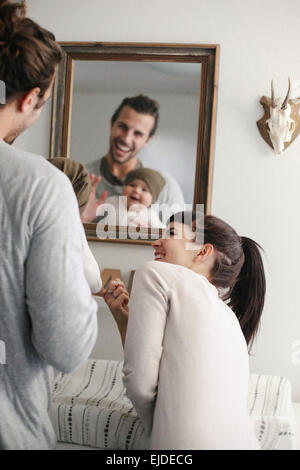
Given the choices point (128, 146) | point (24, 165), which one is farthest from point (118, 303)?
point (128, 146)

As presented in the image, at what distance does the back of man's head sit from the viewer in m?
2.69

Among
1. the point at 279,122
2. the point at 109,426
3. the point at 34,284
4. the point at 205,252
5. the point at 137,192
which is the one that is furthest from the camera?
the point at 137,192

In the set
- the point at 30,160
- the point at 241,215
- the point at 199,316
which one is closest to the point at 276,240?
the point at 241,215

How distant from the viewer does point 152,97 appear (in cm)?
269

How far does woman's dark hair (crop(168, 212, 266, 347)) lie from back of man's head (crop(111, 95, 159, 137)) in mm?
1122

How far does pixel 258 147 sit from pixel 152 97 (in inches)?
23.8

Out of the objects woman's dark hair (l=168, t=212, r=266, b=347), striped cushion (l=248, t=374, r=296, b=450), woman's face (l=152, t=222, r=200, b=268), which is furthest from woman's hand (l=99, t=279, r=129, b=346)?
striped cushion (l=248, t=374, r=296, b=450)

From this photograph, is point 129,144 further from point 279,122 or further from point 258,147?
point 279,122

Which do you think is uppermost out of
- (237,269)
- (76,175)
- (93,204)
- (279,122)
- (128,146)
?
(279,122)

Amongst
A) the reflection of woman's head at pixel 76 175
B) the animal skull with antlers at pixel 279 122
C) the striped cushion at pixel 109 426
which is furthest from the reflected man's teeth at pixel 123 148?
the striped cushion at pixel 109 426

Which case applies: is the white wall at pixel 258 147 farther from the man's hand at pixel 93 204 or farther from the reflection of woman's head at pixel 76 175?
the reflection of woman's head at pixel 76 175

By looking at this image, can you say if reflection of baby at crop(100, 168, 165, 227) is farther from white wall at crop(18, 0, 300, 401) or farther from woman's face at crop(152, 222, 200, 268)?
woman's face at crop(152, 222, 200, 268)

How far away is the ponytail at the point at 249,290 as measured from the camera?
1.64 m
